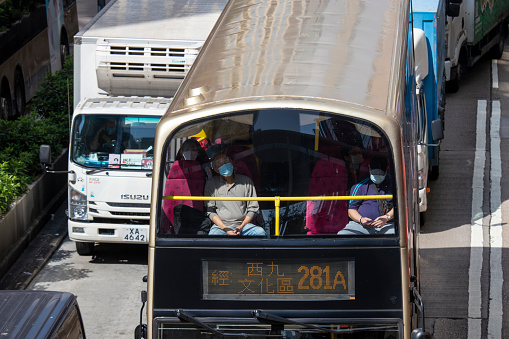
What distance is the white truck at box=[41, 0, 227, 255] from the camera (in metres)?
12.1

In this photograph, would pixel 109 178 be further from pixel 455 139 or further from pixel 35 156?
pixel 455 139

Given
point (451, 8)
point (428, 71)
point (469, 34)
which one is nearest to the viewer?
point (428, 71)

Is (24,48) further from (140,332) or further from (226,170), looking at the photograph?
(226,170)

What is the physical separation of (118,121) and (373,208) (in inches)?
248

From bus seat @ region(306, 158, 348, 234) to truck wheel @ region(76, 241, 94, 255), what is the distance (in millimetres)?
7045

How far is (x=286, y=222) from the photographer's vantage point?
6.55 m

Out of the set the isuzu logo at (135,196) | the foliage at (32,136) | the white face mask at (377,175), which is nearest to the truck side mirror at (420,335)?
the white face mask at (377,175)

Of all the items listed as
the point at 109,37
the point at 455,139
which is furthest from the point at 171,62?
the point at 455,139

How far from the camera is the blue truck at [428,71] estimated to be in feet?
43.7

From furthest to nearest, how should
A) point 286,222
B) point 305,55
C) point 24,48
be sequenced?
point 24,48 → point 305,55 → point 286,222

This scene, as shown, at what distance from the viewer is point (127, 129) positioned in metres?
12.1

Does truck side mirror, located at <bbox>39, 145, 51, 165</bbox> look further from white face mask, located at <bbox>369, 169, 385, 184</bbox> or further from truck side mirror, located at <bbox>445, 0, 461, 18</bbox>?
truck side mirror, located at <bbox>445, 0, 461, 18</bbox>

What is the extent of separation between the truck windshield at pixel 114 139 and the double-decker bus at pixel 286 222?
5.22 meters

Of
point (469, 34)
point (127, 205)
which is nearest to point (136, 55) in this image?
point (127, 205)
